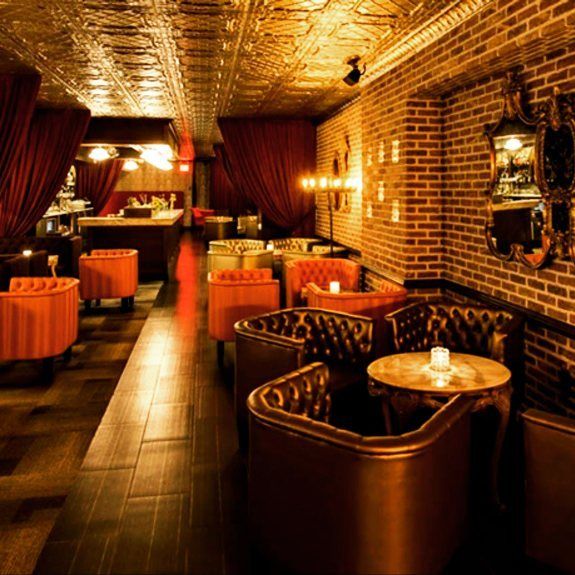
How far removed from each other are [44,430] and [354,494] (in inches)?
115

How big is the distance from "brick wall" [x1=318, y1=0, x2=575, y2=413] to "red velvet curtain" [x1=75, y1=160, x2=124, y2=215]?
11.5 metres

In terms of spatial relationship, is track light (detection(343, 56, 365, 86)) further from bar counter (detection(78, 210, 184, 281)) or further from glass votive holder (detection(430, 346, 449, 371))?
bar counter (detection(78, 210, 184, 281))

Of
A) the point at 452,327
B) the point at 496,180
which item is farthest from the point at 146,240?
the point at 496,180

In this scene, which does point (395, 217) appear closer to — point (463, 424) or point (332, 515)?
point (463, 424)

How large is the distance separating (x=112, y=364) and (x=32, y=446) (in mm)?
1995

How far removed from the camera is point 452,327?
4.55 meters

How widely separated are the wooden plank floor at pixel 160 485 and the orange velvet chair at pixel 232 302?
0.36m

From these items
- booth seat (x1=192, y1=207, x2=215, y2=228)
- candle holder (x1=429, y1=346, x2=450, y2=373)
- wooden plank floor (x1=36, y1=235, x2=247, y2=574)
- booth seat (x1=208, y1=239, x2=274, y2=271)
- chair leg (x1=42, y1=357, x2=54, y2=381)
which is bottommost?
wooden plank floor (x1=36, y1=235, x2=247, y2=574)

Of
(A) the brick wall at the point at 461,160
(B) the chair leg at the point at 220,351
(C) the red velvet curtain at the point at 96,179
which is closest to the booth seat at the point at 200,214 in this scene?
(C) the red velvet curtain at the point at 96,179

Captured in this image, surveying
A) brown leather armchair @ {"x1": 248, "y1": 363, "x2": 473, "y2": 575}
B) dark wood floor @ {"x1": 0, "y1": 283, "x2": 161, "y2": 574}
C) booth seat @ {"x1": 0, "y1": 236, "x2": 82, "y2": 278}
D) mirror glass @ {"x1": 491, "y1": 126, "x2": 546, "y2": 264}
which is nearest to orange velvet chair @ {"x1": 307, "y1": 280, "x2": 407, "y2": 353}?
mirror glass @ {"x1": 491, "y1": 126, "x2": 546, "y2": 264}

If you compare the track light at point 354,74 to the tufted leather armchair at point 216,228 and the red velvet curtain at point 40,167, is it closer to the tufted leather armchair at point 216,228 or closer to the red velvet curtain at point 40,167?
the red velvet curtain at point 40,167

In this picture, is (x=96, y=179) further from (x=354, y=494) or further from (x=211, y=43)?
(x=354, y=494)

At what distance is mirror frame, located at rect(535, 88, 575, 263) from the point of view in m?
3.59

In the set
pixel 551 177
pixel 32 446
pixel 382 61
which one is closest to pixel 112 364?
pixel 32 446
